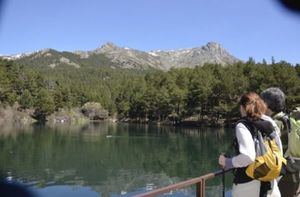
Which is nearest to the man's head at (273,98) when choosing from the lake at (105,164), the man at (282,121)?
the man at (282,121)

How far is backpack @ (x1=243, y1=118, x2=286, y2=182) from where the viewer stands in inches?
137

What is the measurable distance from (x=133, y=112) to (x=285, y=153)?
93.2m

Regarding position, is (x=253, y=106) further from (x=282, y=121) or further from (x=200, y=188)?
(x=200, y=188)

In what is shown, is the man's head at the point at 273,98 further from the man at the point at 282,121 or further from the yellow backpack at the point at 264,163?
the yellow backpack at the point at 264,163

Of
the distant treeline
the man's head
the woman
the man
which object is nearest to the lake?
the man

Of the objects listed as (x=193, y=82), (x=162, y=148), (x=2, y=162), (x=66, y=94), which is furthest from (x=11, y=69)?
(x=2, y=162)

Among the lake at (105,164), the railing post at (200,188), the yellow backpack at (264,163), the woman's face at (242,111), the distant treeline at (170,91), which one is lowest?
the lake at (105,164)

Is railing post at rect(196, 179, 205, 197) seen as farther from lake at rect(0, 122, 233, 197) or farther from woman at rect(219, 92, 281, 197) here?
lake at rect(0, 122, 233, 197)

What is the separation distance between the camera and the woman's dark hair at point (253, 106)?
3.63 m

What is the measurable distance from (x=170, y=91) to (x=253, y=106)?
256 ft

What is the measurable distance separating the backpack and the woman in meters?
0.05

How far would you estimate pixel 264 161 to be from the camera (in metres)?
3.49

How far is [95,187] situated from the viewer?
23.3m

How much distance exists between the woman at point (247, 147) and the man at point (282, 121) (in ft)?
1.58
